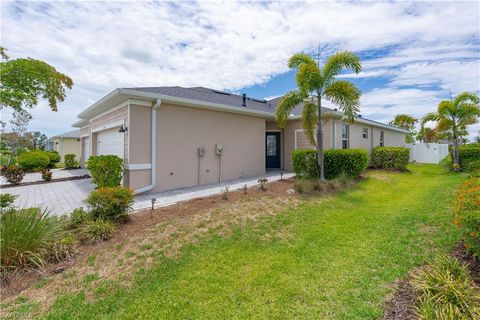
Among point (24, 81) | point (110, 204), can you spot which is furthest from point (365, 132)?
point (24, 81)

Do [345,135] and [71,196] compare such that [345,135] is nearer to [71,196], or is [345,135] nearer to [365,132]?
[365,132]

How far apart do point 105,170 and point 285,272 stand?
6.48 meters

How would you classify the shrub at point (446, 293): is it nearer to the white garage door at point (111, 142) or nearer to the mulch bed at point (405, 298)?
the mulch bed at point (405, 298)

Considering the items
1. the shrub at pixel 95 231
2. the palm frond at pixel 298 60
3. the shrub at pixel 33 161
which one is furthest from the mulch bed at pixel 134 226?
the shrub at pixel 33 161

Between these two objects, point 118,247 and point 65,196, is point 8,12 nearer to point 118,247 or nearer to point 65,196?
point 65,196

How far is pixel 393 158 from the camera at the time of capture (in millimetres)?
13547

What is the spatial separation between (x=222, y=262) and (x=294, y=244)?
1.44 metres

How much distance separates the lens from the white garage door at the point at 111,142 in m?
9.09

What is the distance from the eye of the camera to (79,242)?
4.12m

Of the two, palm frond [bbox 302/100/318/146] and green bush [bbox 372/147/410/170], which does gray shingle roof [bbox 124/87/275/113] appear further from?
green bush [bbox 372/147/410/170]

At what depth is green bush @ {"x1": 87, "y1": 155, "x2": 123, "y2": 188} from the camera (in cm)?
733

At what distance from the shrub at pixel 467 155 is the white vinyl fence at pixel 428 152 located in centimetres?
832

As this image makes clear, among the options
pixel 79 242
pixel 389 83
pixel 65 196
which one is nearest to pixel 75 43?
pixel 65 196

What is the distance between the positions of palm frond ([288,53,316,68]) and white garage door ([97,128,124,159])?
707 cm
